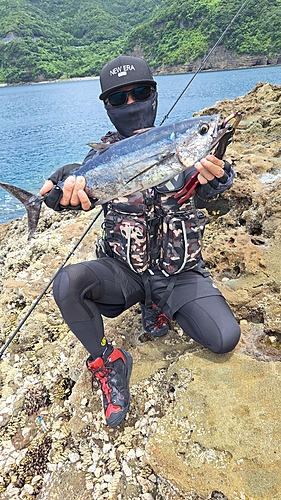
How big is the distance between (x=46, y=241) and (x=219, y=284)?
327 centimetres

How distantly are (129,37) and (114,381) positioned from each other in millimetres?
119158

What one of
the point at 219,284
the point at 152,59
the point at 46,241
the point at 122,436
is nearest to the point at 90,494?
the point at 122,436

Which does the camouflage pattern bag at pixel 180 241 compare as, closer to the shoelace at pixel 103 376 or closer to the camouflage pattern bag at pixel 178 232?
the camouflage pattern bag at pixel 178 232

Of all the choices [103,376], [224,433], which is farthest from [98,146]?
[224,433]

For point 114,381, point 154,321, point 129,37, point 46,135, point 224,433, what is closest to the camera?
point 224,433

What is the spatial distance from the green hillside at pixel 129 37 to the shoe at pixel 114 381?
83.3 m

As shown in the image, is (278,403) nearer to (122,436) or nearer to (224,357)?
(224,357)

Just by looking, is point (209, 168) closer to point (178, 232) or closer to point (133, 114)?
point (178, 232)

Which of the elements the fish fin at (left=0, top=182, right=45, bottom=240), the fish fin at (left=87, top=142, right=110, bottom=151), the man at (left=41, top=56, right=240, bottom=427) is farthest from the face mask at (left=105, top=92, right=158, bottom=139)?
the fish fin at (left=0, top=182, right=45, bottom=240)

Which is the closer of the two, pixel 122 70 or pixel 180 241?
pixel 122 70

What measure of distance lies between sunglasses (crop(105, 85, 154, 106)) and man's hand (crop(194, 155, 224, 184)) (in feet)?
3.26

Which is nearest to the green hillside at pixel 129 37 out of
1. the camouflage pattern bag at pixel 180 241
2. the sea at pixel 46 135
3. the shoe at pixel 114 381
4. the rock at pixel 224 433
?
the sea at pixel 46 135

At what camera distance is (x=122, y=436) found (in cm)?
263

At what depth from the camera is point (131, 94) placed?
3.01m
